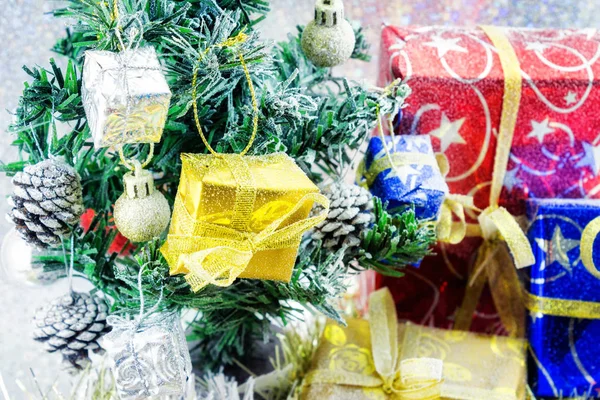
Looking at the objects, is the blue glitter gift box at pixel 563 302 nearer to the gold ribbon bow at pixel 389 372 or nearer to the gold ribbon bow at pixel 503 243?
the gold ribbon bow at pixel 503 243

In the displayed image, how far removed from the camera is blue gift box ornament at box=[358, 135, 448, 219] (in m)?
Result: 0.65

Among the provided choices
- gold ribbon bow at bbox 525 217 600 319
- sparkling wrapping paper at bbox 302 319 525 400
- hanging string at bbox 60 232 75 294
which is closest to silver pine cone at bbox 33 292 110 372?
hanging string at bbox 60 232 75 294

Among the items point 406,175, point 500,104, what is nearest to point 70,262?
point 406,175

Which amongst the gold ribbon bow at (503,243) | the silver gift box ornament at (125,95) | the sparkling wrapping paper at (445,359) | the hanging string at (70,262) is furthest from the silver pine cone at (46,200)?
the gold ribbon bow at (503,243)

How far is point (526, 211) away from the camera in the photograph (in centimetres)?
76

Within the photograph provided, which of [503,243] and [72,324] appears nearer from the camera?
[72,324]

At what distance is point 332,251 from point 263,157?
16cm

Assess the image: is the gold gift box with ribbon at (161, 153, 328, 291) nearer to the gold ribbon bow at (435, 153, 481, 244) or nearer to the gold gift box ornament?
the gold gift box ornament

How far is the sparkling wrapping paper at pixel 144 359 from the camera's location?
50 cm

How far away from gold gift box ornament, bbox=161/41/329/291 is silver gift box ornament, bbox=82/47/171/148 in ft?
0.17

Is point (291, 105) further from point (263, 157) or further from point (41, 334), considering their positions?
point (41, 334)

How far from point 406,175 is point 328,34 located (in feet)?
0.57

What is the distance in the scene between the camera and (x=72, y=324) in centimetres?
61

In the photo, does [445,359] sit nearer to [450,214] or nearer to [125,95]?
[450,214]
